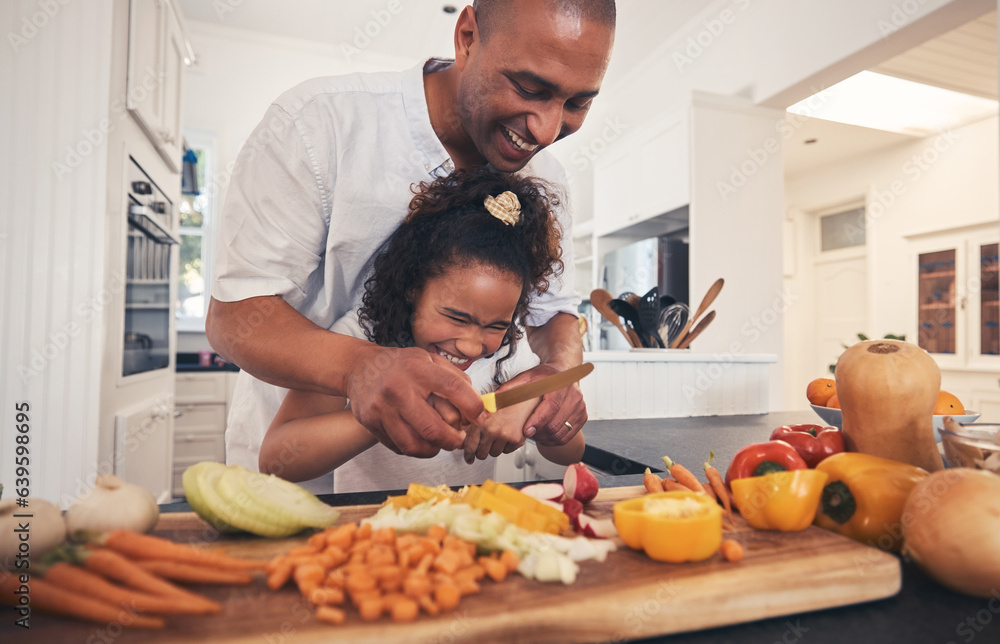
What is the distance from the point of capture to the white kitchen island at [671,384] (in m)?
1.70

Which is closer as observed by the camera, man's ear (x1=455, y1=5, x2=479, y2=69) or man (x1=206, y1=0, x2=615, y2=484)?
man (x1=206, y1=0, x2=615, y2=484)

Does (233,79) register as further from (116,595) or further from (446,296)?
(116,595)

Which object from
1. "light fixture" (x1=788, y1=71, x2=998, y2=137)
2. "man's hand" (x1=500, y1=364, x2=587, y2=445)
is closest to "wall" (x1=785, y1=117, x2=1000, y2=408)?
"light fixture" (x1=788, y1=71, x2=998, y2=137)

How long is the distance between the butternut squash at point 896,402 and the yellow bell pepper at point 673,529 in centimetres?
33

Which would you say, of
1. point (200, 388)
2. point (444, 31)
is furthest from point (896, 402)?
point (444, 31)

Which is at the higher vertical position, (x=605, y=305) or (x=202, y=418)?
(x=605, y=305)

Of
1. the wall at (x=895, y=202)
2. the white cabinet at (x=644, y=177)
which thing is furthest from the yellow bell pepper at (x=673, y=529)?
the wall at (x=895, y=202)

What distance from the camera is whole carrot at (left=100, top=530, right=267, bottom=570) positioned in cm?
47

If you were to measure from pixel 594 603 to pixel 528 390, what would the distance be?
354 mm

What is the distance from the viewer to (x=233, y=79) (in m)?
3.84

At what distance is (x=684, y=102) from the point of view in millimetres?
3135

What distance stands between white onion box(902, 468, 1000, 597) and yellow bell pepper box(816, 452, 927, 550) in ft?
0.21

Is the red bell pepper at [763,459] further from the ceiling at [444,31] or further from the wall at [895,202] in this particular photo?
the wall at [895,202]

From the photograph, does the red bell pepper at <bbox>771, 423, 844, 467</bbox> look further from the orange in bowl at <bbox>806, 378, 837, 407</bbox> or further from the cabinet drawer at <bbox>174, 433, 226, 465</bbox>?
the cabinet drawer at <bbox>174, 433, 226, 465</bbox>
